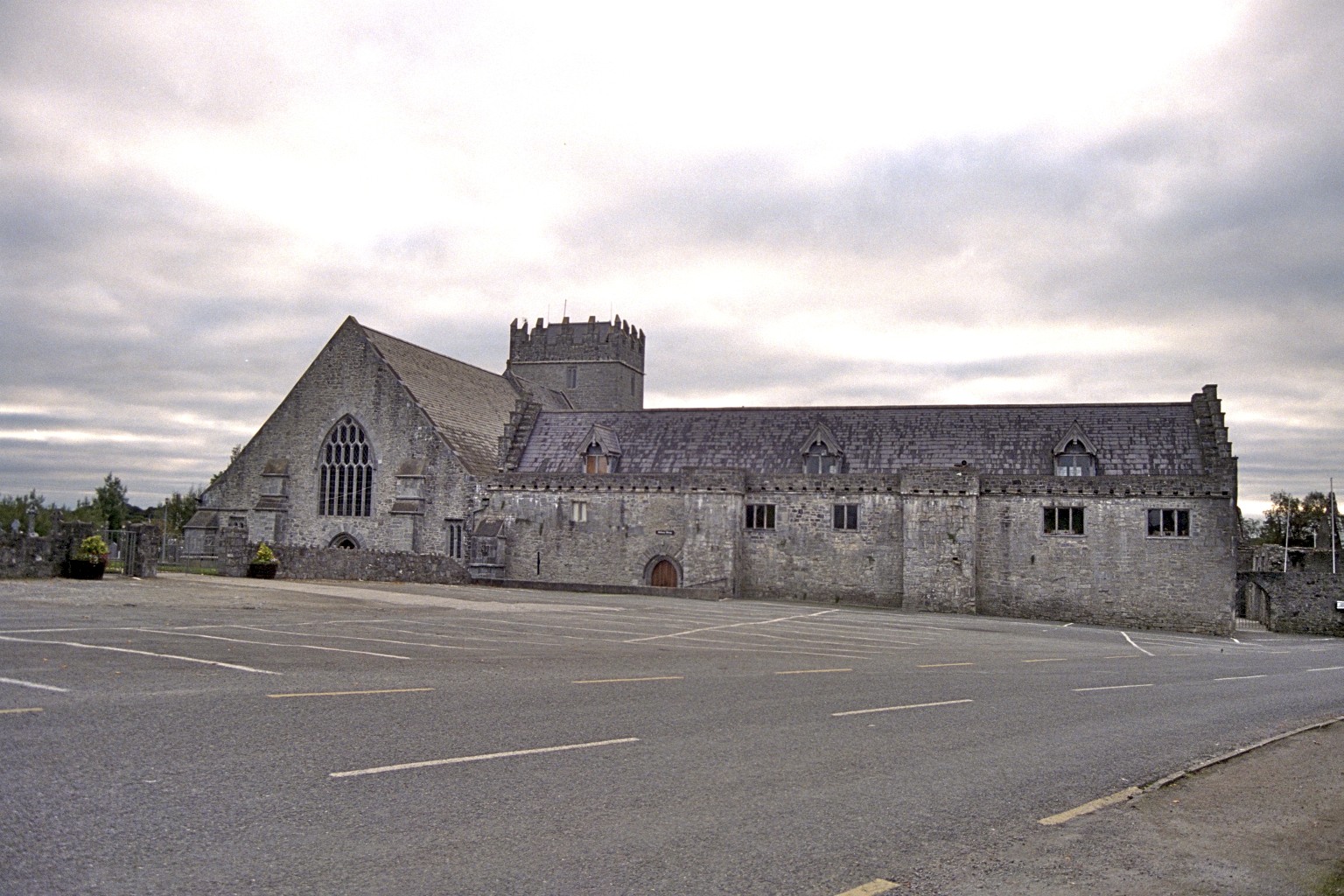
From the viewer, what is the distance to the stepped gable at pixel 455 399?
5144cm

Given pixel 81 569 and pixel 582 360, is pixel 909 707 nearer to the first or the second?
pixel 81 569

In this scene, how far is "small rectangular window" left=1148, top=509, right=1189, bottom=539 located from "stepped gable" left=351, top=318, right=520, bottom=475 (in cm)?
3076

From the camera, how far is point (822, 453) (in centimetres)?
4791

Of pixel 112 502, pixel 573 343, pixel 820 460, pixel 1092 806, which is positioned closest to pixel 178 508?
pixel 112 502

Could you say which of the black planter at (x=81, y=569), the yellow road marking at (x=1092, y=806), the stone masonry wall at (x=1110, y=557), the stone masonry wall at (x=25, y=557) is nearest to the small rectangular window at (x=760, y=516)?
the stone masonry wall at (x=1110, y=557)

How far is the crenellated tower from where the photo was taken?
256ft

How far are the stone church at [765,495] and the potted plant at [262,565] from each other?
149cm

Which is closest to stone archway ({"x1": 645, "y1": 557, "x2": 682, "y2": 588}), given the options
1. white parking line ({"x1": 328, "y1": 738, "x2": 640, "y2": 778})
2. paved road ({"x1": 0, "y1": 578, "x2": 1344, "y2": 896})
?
paved road ({"x1": 0, "y1": 578, "x2": 1344, "y2": 896})

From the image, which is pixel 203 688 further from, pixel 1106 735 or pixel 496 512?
pixel 496 512

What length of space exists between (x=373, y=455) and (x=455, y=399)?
6.19 metres

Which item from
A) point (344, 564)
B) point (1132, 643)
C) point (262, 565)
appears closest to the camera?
point (1132, 643)

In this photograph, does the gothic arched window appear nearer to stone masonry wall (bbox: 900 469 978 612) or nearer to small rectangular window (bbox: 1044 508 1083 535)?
stone masonry wall (bbox: 900 469 978 612)

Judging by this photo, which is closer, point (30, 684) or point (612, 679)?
point (30, 684)

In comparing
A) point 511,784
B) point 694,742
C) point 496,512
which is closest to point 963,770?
point 694,742
